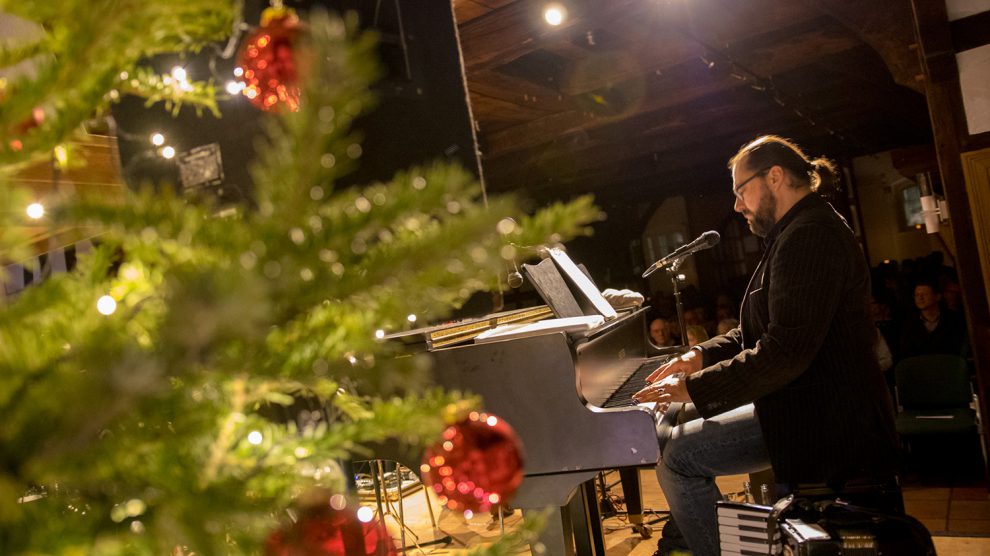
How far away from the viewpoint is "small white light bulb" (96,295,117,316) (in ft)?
1.95

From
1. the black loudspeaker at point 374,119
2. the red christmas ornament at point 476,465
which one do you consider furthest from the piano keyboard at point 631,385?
the red christmas ornament at point 476,465

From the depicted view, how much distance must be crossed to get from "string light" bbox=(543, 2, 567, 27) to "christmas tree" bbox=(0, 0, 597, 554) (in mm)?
4178

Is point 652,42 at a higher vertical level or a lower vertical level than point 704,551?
higher

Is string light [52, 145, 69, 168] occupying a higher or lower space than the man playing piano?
higher

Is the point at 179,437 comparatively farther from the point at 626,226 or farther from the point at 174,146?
the point at 626,226

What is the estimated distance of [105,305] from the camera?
61 centimetres

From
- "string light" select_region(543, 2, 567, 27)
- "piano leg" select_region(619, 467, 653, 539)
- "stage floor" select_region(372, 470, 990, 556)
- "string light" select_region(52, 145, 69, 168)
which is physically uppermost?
"string light" select_region(543, 2, 567, 27)

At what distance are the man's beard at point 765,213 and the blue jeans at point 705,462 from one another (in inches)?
26.2

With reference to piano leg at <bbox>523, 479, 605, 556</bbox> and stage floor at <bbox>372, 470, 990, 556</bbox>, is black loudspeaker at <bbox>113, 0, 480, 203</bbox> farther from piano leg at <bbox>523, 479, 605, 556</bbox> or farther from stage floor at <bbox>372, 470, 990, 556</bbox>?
stage floor at <bbox>372, 470, 990, 556</bbox>

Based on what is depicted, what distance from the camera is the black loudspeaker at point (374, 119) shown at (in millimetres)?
1494

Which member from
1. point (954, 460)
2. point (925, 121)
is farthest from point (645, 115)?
point (954, 460)

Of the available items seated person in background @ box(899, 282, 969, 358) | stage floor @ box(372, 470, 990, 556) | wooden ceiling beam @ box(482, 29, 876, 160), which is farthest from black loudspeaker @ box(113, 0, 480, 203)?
wooden ceiling beam @ box(482, 29, 876, 160)

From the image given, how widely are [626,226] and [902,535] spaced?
1019 centimetres

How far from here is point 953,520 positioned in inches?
157
